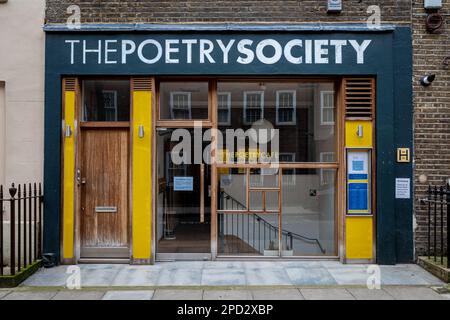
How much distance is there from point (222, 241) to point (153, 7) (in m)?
4.49

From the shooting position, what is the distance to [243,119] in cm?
838

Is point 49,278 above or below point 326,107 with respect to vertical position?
below

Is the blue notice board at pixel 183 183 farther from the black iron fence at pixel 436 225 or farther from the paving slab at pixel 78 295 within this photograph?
the black iron fence at pixel 436 225

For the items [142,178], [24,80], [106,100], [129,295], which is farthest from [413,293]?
[24,80]

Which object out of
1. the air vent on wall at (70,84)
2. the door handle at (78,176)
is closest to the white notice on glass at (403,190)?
the door handle at (78,176)

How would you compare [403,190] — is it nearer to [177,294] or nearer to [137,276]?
[177,294]

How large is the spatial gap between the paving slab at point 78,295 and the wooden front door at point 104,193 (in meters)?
1.64

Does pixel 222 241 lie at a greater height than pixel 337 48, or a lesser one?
lesser

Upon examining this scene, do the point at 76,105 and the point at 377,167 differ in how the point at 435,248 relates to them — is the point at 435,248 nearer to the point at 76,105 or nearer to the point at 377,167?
the point at 377,167

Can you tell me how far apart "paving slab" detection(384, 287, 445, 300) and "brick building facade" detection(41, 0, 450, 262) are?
1989 millimetres

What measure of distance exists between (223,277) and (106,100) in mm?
3887

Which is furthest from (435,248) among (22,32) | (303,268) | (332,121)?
(22,32)

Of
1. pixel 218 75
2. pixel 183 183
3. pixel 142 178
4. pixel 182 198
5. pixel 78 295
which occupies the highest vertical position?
pixel 218 75

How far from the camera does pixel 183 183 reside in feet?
27.3
